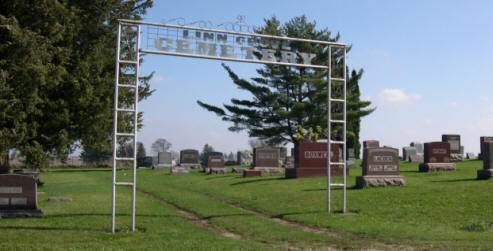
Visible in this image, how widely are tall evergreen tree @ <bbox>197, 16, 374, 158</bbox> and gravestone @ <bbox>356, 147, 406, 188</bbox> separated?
75.6 ft

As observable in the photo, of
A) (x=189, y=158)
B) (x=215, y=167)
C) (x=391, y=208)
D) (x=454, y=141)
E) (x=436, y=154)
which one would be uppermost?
(x=454, y=141)

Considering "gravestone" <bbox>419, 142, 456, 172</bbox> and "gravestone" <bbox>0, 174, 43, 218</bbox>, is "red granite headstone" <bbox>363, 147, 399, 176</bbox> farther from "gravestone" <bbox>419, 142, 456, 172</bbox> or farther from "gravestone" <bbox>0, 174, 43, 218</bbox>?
"gravestone" <bbox>0, 174, 43, 218</bbox>

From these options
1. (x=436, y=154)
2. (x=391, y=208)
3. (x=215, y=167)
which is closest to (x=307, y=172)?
(x=436, y=154)

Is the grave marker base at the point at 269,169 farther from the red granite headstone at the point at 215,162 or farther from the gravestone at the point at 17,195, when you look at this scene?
the gravestone at the point at 17,195

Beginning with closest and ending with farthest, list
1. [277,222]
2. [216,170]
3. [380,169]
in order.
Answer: [277,222], [380,169], [216,170]

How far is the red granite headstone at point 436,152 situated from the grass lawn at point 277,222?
5174mm

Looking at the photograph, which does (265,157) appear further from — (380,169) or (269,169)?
(380,169)

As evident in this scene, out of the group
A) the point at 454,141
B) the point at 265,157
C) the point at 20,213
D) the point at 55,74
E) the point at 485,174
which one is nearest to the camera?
the point at 20,213

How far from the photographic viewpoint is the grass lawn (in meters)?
9.15

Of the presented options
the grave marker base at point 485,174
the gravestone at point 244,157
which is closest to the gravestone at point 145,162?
the gravestone at point 244,157

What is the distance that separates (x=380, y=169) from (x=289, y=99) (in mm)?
25379

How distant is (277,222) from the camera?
12078 mm

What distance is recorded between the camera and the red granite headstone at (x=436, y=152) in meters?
24.0

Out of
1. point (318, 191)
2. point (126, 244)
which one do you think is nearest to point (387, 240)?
point (126, 244)
